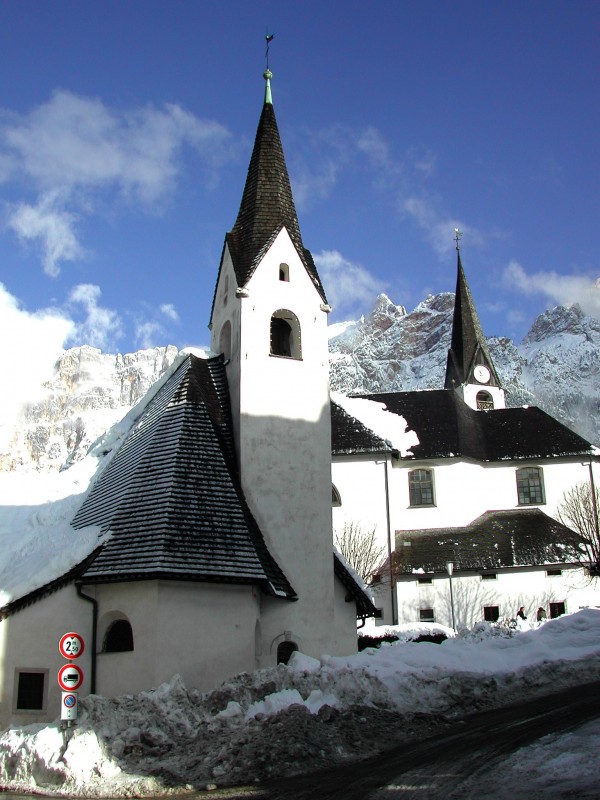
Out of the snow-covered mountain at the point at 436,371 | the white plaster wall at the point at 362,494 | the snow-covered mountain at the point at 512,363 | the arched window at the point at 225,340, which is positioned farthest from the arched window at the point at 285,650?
the snow-covered mountain at the point at 512,363

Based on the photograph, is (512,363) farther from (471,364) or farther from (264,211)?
(264,211)

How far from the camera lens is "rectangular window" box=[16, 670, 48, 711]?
17.2 m

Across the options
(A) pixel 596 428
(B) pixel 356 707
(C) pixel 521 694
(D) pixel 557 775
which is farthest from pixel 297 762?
(A) pixel 596 428

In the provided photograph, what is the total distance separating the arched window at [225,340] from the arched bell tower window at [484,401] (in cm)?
3060

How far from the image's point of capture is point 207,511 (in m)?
19.0

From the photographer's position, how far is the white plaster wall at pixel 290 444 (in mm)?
20422

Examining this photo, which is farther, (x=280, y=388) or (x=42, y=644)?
(x=280, y=388)

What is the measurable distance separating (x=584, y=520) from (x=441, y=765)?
2893 centimetres

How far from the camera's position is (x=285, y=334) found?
942 inches

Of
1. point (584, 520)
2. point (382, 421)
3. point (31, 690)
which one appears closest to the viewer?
point (31, 690)

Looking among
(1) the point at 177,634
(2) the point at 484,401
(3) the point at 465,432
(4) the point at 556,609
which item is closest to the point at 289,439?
(1) the point at 177,634

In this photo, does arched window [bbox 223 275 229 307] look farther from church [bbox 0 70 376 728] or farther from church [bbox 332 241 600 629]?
church [bbox 332 241 600 629]

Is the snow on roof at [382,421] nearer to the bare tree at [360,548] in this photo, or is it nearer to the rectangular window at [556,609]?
the bare tree at [360,548]

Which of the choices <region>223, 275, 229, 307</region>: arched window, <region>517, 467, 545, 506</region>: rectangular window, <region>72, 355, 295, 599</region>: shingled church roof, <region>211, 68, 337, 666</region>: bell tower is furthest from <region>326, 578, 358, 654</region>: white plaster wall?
<region>517, 467, 545, 506</region>: rectangular window
